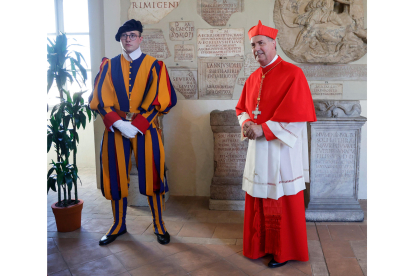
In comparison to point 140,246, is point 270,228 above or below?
above

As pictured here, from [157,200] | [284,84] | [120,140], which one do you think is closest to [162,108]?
[120,140]

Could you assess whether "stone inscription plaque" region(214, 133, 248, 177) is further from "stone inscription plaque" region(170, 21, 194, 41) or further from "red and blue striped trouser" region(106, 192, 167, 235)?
"stone inscription plaque" region(170, 21, 194, 41)

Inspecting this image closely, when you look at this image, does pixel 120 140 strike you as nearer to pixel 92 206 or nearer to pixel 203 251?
pixel 203 251

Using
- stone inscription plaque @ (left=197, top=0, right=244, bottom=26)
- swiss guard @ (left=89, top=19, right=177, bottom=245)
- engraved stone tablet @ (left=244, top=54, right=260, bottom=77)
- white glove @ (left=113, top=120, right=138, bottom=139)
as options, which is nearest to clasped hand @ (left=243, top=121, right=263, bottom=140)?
swiss guard @ (left=89, top=19, right=177, bottom=245)

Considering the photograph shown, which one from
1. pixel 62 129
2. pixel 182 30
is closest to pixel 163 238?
pixel 62 129

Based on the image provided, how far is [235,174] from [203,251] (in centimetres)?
133

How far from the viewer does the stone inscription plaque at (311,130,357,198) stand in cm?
342

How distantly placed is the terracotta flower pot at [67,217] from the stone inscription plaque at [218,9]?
2687 millimetres

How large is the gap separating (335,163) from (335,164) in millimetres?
10

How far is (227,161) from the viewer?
12.9 feet

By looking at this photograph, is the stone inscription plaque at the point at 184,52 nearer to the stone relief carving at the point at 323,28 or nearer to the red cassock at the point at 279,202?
the stone relief carving at the point at 323,28

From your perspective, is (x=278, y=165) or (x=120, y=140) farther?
(x=120, y=140)

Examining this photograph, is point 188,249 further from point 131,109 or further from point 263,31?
point 263,31

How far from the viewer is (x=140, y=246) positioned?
2.87m
